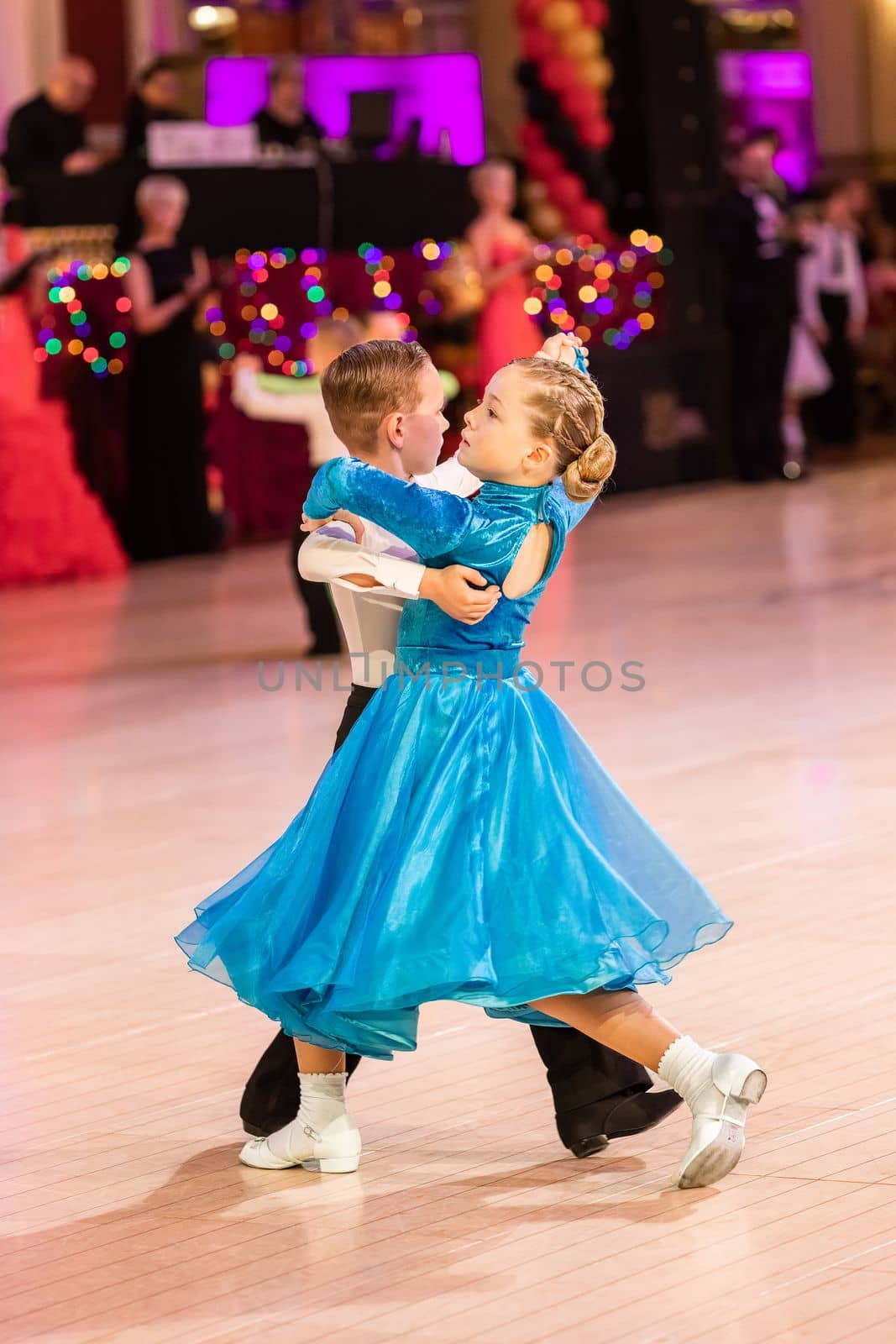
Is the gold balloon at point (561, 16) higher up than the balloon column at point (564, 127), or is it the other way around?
the gold balloon at point (561, 16)

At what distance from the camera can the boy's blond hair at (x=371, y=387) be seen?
11.0 feet

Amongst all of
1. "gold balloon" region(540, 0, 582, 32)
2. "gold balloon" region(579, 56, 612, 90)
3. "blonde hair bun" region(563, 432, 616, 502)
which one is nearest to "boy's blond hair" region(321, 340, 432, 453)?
"blonde hair bun" region(563, 432, 616, 502)

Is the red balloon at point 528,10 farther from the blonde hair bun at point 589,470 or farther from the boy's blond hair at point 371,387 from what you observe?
the blonde hair bun at point 589,470

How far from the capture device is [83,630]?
31.0 ft

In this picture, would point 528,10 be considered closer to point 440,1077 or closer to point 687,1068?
point 440,1077

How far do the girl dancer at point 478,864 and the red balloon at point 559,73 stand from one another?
11.3 meters

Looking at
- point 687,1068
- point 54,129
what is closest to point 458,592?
point 687,1068

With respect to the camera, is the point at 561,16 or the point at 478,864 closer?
the point at 478,864

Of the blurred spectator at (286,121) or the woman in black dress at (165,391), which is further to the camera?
the blurred spectator at (286,121)

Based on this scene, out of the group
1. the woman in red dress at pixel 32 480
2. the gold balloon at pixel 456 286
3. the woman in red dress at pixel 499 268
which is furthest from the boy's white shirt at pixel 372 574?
the gold balloon at pixel 456 286

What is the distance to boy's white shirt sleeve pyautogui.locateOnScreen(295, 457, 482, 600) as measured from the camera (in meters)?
3.20

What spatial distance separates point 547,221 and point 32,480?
4.77 m

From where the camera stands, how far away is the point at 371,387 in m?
3.34

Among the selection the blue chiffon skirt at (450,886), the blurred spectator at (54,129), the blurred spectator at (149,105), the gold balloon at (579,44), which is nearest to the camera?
the blue chiffon skirt at (450,886)
